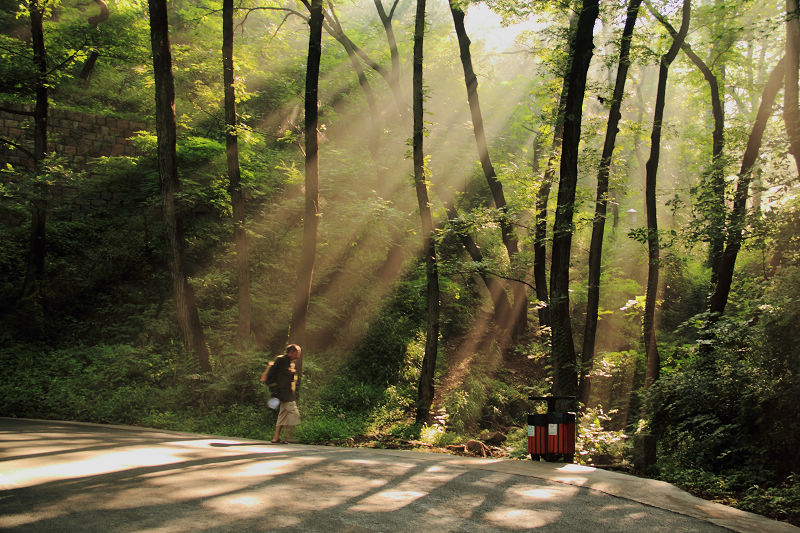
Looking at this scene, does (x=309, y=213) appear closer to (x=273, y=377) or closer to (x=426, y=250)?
(x=426, y=250)

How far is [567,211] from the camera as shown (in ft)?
41.2

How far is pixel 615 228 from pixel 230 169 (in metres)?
29.1

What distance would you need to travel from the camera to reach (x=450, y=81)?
109 ft

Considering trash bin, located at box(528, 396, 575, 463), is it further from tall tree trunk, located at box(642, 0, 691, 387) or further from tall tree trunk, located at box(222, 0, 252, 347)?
tall tree trunk, located at box(222, 0, 252, 347)

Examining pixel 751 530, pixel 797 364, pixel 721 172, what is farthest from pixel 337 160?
pixel 751 530

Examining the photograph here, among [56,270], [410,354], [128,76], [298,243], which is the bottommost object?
[410,354]

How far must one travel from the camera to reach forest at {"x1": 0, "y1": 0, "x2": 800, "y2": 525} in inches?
457

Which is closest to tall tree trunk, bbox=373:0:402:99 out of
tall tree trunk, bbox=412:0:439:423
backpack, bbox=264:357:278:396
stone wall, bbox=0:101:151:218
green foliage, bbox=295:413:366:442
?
tall tree trunk, bbox=412:0:439:423

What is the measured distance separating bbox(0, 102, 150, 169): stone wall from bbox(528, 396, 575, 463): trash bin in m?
20.5

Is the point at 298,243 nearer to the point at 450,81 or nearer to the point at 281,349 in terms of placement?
the point at 281,349

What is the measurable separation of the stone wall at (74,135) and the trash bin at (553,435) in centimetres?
2046

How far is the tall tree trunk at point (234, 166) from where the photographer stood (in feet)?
52.2

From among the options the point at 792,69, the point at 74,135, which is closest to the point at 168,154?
the point at 74,135

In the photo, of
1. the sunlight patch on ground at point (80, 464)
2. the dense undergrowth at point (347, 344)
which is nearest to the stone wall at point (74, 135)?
the dense undergrowth at point (347, 344)
